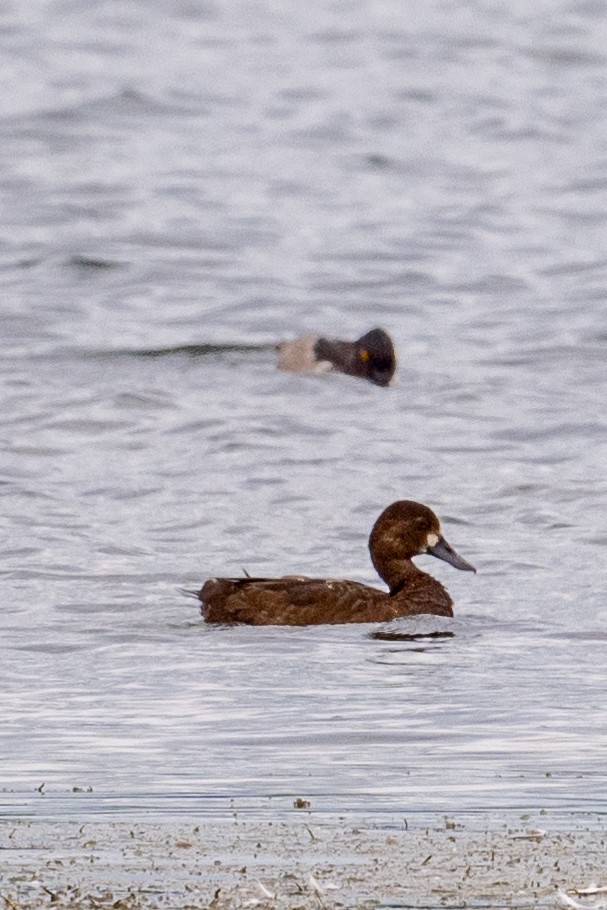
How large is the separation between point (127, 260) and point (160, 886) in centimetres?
2078

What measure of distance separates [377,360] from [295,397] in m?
0.84

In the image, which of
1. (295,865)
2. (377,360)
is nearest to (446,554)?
(295,865)

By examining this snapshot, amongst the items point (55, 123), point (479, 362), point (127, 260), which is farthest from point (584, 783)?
point (55, 123)

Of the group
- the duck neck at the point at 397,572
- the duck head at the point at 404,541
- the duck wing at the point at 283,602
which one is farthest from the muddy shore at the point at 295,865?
the duck head at the point at 404,541

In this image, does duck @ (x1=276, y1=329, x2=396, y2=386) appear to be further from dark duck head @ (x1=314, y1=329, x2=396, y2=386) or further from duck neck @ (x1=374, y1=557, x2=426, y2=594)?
duck neck @ (x1=374, y1=557, x2=426, y2=594)

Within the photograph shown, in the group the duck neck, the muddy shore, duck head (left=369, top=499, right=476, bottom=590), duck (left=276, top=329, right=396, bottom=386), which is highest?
the muddy shore

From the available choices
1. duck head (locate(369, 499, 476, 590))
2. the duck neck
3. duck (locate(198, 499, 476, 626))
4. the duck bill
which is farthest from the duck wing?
the duck bill

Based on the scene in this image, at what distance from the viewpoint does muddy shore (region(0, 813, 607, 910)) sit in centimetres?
579

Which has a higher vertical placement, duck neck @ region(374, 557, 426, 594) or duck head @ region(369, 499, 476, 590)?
duck head @ region(369, 499, 476, 590)

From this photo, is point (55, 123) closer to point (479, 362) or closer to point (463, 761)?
point (479, 362)

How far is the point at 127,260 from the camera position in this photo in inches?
1038

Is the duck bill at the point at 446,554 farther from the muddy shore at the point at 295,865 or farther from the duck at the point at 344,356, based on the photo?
the duck at the point at 344,356

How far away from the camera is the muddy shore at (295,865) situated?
5789 mm

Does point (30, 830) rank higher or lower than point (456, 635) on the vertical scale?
higher
